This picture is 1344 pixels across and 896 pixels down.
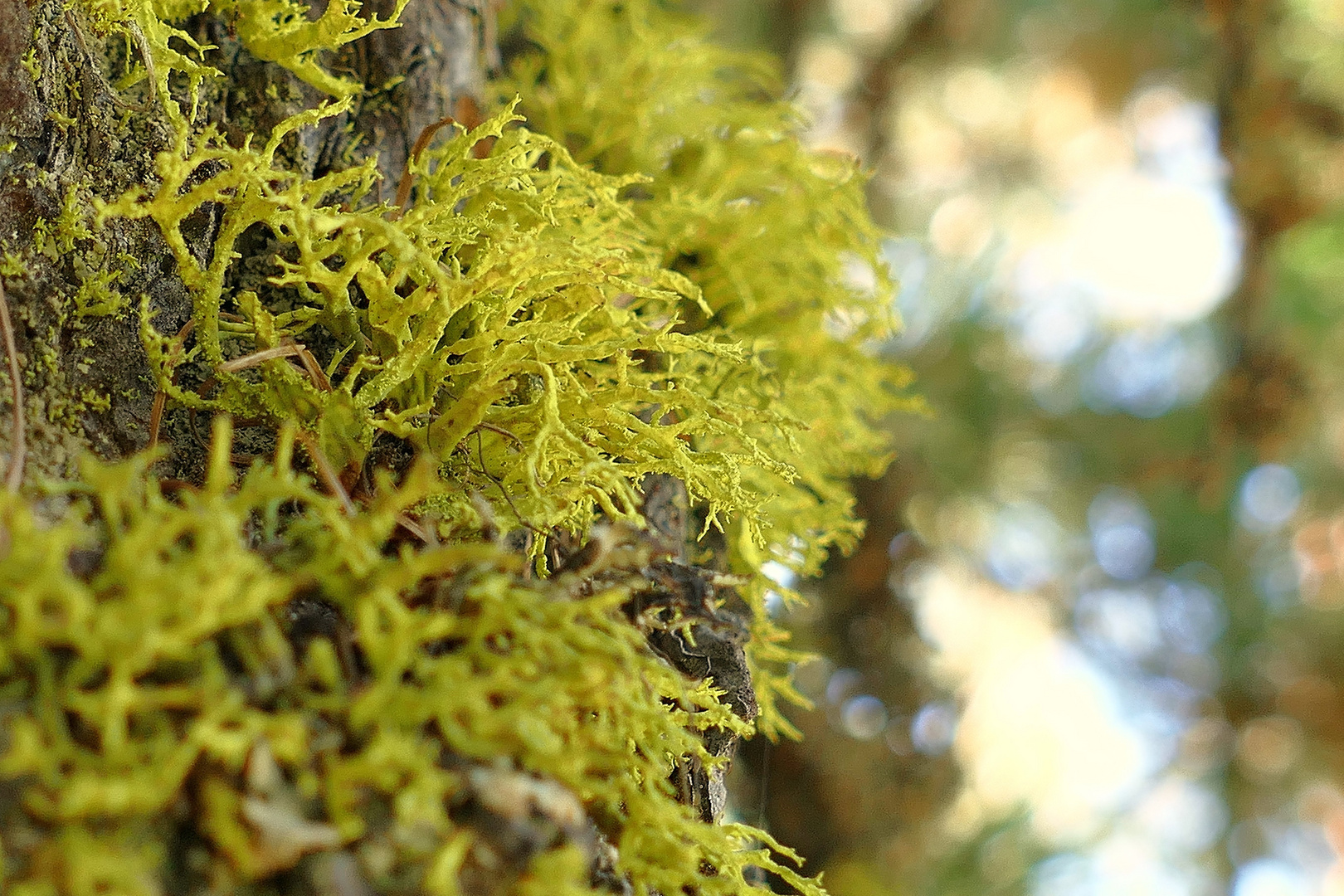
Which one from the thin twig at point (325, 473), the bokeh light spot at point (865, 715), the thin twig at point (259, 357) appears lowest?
the bokeh light spot at point (865, 715)

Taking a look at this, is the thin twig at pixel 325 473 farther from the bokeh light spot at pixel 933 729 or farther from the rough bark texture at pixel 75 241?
the bokeh light spot at pixel 933 729

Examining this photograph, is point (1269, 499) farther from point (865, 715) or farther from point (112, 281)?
point (112, 281)

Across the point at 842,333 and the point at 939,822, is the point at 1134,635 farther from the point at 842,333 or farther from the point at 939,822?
the point at 842,333

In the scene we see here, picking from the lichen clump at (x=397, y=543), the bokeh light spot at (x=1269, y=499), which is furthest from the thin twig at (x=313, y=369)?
the bokeh light spot at (x=1269, y=499)

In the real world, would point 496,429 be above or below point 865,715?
above

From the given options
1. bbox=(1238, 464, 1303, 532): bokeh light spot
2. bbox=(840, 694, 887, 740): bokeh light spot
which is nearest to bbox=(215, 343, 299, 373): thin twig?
bbox=(840, 694, 887, 740): bokeh light spot

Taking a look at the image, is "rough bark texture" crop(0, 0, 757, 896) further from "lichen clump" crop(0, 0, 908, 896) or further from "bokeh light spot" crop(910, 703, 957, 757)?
"bokeh light spot" crop(910, 703, 957, 757)

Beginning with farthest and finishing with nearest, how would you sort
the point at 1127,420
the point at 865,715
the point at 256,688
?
the point at 1127,420
the point at 865,715
the point at 256,688

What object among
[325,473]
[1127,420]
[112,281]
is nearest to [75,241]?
[112,281]
